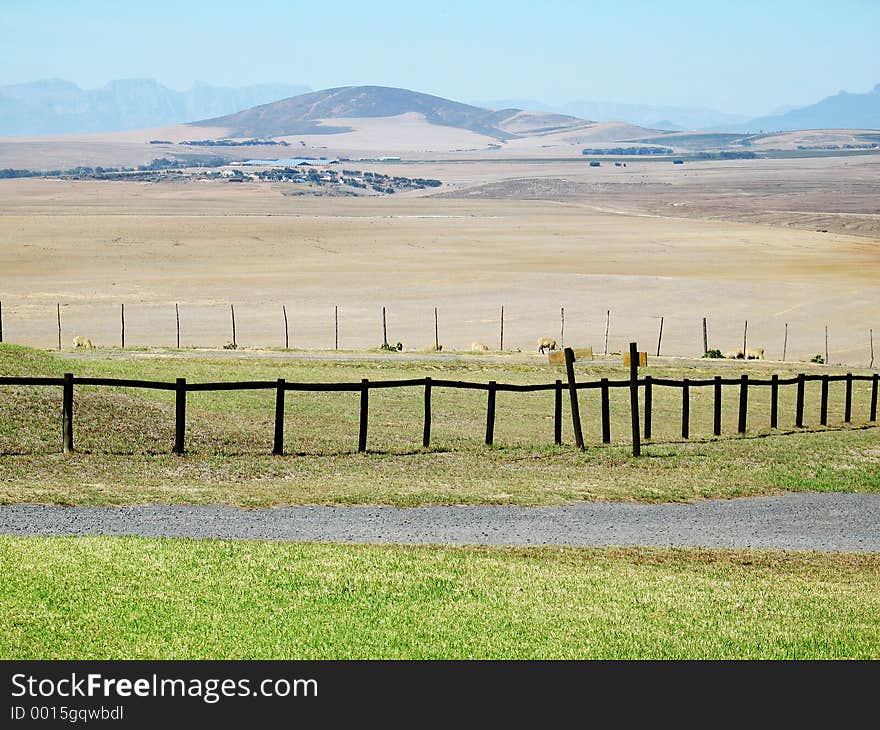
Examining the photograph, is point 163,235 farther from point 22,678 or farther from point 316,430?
point 22,678

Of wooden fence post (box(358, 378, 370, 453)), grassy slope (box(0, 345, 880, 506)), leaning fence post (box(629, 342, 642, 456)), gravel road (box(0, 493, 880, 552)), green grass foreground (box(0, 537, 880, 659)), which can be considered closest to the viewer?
green grass foreground (box(0, 537, 880, 659))

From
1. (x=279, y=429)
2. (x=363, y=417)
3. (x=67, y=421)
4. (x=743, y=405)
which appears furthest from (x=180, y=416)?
(x=743, y=405)

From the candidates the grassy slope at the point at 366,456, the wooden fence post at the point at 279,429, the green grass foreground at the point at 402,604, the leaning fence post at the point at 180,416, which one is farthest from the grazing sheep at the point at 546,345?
the green grass foreground at the point at 402,604

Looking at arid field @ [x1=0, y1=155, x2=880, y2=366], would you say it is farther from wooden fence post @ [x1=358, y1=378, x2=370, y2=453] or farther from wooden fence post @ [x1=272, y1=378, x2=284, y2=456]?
wooden fence post @ [x1=272, y1=378, x2=284, y2=456]

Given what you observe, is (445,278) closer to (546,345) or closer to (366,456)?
(546,345)

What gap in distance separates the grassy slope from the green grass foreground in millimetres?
3756

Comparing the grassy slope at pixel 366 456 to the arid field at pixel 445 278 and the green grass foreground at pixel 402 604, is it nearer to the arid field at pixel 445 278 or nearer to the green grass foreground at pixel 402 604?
the green grass foreground at pixel 402 604

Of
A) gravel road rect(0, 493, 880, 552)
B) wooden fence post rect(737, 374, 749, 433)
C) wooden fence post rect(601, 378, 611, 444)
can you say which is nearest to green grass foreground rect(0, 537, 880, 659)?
gravel road rect(0, 493, 880, 552)

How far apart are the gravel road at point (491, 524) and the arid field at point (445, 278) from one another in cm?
3118

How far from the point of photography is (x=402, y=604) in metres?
9.77

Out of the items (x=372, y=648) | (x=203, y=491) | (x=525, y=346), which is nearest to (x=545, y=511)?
(x=203, y=491)

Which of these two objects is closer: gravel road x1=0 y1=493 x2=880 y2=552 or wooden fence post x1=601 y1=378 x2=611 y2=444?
gravel road x1=0 y1=493 x2=880 y2=552

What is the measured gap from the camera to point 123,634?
28.2 ft

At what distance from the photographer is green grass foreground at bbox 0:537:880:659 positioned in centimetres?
859
